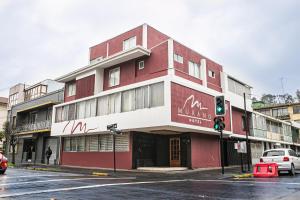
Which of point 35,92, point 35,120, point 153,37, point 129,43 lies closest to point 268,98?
point 35,92

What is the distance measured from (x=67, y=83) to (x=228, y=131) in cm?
1902

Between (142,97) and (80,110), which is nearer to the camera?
(142,97)

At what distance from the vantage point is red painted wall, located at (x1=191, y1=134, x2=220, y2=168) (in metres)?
23.1

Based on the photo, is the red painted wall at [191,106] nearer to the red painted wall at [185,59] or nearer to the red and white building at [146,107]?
the red and white building at [146,107]

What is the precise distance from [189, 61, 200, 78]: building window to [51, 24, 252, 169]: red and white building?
0.10 m

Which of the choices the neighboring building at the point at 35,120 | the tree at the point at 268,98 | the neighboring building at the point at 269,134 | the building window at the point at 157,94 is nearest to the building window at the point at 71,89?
the neighboring building at the point at 35,120

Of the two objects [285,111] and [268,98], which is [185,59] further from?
[268,98]

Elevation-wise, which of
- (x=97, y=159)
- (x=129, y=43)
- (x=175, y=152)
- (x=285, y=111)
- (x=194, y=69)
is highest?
(x=129, y=43)

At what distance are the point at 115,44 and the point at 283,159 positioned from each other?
62.6 feet

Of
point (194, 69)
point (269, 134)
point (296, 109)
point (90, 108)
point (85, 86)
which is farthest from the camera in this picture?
point (296, 109)

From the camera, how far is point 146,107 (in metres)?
20.2

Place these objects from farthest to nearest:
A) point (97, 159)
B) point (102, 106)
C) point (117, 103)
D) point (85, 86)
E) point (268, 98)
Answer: point (268, 98)
point (85, 86)
point (97, 159)
point (102, 106)
point (117, 103)

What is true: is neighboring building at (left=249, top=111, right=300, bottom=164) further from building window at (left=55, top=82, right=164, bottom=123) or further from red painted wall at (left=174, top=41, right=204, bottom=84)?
building window at (left=55, top=82, right=164, bottom=123)

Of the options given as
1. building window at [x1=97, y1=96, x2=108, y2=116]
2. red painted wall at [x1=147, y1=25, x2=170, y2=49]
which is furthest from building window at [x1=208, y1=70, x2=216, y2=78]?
building window at [x1=97, y1=96, x2=108, y2=116]
